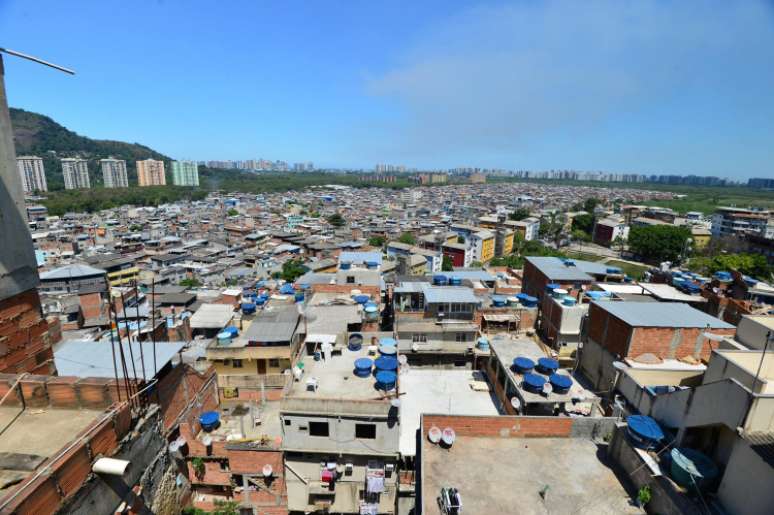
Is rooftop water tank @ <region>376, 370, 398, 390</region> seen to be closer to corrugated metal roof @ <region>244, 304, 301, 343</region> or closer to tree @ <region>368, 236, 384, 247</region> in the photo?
corrugated metal roof @ <region>244, 304, 301, 343</region>

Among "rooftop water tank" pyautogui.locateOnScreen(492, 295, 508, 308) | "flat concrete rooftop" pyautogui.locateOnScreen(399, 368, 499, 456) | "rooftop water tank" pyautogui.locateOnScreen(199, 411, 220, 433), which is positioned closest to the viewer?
"rooftop water tank" pyautogui.locateOnScreen(199, 411, 220, 433)

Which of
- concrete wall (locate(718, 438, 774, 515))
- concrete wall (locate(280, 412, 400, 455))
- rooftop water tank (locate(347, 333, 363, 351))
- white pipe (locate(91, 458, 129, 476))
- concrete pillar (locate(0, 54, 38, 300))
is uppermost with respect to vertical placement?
concrete pillar (locate(0, 54, 38, 300))

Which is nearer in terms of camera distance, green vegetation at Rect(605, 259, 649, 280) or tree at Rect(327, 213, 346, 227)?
green vegetation at Rect(605, 259, 649, 280)

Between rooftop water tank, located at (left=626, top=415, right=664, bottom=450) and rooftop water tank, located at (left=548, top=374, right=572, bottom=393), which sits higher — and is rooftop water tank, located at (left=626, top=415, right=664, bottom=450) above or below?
above

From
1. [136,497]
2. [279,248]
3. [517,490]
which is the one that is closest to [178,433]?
[136,497]

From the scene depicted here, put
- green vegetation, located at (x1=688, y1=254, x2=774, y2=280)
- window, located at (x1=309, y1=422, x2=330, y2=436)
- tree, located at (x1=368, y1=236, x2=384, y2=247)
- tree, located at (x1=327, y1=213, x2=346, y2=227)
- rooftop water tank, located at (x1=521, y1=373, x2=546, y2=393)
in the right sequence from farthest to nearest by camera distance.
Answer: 1. tree, located at (x1=327, y1=213, x2=346, y2=227)
2. tree, located at (x1=368, y1=236, x2=384, y2=247)
3. green vegetation, located at (x1=688, y1=254, x2=774, y2=280)
4. rooftop water tank, located at (x1=521, y1=373, x2=546, y2=393)
5. window, located at (x1=309, y1=422, x2=330, y2=436)

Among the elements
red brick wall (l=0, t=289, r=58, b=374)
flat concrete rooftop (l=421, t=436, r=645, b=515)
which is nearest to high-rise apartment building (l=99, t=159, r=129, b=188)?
red brick wall (l=0, t=289, r=58, b=374)

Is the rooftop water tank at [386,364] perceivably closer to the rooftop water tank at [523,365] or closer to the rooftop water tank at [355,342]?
the rooftop water tank at [355,342]
